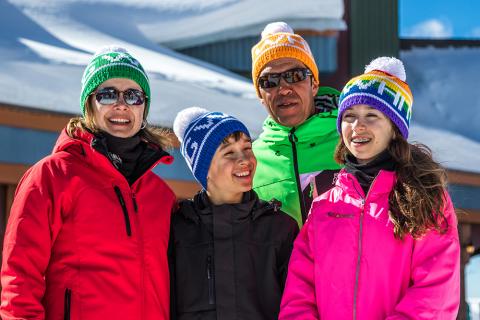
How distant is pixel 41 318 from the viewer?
2.81m

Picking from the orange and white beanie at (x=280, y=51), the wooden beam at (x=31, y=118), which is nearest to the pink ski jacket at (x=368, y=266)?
the orange and white beanie at (x=280, y=51)

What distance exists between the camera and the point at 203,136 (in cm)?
342

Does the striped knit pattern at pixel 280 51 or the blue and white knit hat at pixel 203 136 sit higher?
the striped knit pattern at pixel 280 51

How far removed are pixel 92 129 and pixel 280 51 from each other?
3.45ft

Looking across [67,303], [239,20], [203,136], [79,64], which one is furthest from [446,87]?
[67,303]

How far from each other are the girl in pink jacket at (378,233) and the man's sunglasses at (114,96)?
0.79 metres

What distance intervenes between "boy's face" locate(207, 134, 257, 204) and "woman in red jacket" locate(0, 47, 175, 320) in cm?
19

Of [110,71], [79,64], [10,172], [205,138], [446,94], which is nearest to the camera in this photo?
[110,71]

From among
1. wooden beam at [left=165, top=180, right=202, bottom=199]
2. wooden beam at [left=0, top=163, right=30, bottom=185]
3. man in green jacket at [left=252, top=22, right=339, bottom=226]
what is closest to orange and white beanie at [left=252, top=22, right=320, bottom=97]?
man in green jacket at [left=252, top=22, right=339, bottom=226]

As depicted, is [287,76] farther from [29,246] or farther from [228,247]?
[29,246]

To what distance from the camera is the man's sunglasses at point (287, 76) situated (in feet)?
12.5

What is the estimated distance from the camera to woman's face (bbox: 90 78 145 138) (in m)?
3.20

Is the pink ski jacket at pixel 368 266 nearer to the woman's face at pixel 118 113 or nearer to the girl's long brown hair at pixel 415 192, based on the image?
the girl's long brown hair at pixel 415 192

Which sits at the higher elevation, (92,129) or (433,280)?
(92,129)
